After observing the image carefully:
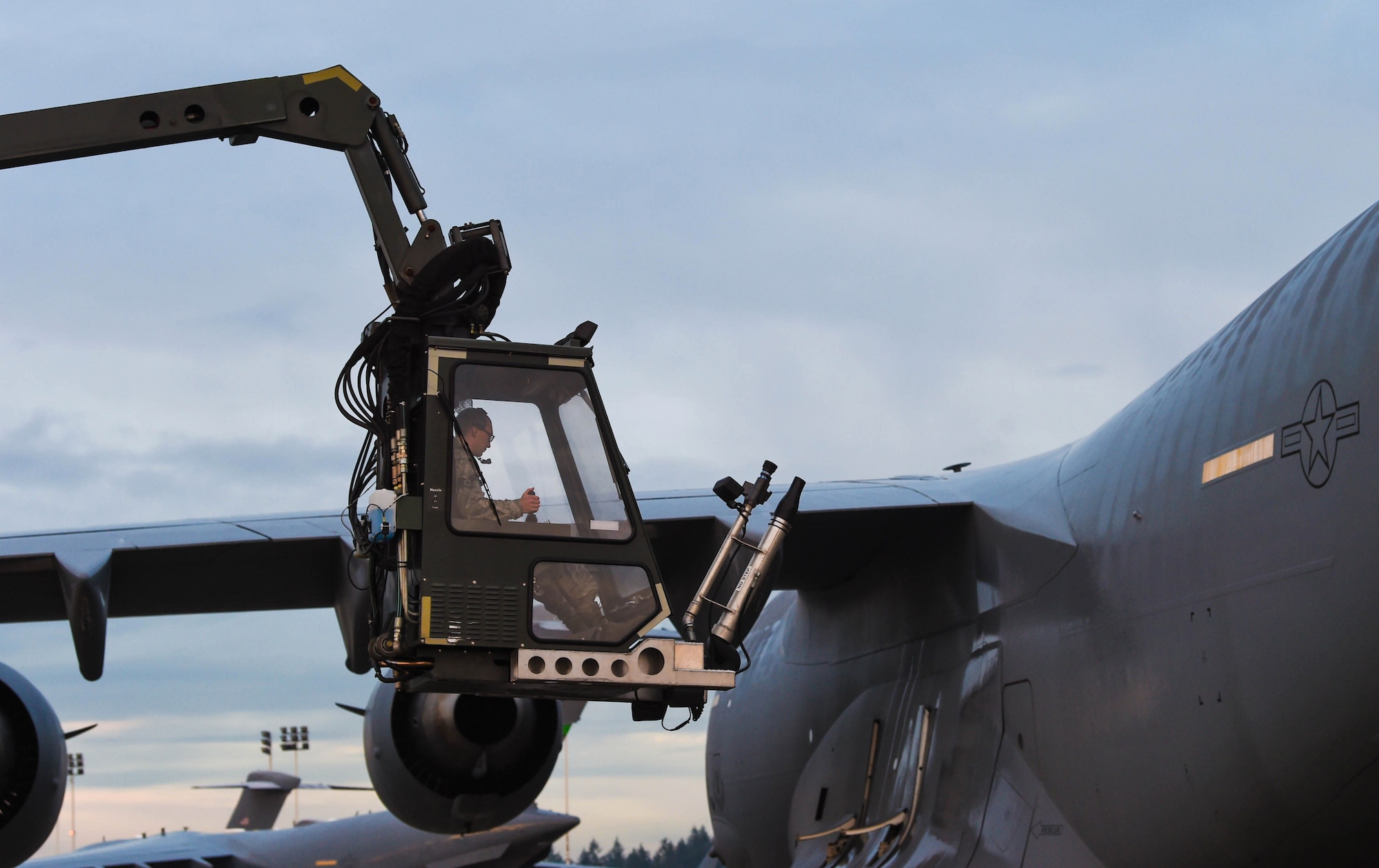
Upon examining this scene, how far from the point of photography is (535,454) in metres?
5.25

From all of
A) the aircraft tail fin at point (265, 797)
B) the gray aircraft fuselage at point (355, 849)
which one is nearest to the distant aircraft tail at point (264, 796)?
the aircraft tail fin at point (265, 797)

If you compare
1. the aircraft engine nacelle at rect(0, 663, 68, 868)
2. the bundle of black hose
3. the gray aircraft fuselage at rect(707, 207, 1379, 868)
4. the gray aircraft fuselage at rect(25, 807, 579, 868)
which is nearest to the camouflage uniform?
the bundle of black hose

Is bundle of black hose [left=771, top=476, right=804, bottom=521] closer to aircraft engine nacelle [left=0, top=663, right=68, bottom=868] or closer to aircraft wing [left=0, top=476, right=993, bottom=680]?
aircraft wing [left=0, top=476, right=993, bottom=680]

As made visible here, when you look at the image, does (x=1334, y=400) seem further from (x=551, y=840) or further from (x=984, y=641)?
(x=551, y=840)

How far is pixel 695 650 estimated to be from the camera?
16.4 feet

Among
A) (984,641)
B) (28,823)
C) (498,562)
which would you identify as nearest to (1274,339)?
Answer: (984,641)

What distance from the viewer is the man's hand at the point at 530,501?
511 cm

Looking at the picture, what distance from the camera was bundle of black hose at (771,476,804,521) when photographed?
555cm

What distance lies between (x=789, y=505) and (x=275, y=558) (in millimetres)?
4293

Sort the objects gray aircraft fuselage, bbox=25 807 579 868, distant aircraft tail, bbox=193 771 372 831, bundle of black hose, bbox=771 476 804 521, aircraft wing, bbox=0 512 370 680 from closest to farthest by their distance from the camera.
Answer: bundle of black hose, bbox=771 476 804 521
aircraft wing, bbox=0 512 370 680
gray aircraft fuselage, bbox=25 807 579 868
distant aircraft tail, bbox=193 771 372 831

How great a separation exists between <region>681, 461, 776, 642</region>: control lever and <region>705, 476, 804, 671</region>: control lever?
0.08 m

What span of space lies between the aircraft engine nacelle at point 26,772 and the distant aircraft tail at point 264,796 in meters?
29.1

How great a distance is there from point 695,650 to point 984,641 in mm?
3240

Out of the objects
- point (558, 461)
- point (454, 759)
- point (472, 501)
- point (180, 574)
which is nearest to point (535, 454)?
point (558, 461)
